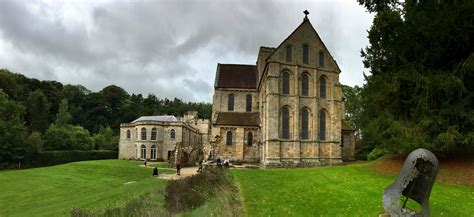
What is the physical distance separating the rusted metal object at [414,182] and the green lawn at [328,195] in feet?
10.9

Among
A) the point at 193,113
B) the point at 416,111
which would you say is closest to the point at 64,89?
the point at 193,113

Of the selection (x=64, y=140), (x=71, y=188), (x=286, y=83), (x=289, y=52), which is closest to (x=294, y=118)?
(x=286, y=83)

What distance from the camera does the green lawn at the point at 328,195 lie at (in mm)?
11451

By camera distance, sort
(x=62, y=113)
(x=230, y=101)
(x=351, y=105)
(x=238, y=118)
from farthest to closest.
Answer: (x=62, y=113), (x=351, y=105), (x=230, y=101), (x=238, y=118)

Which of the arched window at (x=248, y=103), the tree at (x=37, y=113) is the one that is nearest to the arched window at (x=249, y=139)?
the arched window at (x=248, y=103)

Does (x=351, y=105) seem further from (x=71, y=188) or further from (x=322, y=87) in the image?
(x=71, y=188)

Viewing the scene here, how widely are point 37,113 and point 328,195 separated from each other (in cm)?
6579

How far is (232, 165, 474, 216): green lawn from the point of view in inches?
451

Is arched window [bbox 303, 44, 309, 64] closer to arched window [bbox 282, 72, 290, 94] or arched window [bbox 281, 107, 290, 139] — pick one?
arched window [bbox 282, 72, 290, 94]

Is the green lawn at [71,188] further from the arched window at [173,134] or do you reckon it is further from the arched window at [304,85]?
the arched window at [304,85]

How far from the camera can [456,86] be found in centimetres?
1430

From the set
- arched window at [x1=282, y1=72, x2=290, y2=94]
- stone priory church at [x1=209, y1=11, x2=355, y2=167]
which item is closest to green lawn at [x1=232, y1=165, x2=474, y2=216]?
stone priory church at [x1=209, y1=11, x2=355, y2=167]

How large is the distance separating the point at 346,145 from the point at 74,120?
2770 inches

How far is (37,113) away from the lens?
65.3 metres
